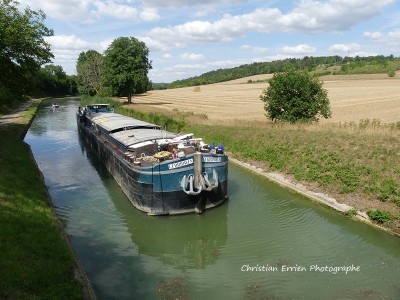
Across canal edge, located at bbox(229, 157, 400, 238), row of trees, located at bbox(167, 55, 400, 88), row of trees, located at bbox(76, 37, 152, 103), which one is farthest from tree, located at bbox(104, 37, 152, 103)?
row of trees, located at bbox(167, 55, 400, 88)

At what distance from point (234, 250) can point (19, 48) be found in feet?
63.4

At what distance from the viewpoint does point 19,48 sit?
22.6 m

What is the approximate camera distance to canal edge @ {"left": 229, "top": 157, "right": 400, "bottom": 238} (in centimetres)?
1230

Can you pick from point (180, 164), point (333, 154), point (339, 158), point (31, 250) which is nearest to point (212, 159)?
point (180, 164)

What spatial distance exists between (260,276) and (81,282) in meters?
4.31

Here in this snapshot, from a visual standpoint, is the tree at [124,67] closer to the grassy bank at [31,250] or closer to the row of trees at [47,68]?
the row of trees at [47,68]

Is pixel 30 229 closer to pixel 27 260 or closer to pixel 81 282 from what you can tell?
pixel 27 260

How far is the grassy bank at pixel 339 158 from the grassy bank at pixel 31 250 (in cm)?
968

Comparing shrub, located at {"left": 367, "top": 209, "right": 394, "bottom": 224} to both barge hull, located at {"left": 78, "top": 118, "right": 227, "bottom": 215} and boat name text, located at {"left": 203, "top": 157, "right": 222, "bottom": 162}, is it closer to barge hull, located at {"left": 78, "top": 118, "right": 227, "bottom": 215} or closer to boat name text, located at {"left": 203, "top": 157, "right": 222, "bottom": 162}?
barge hull, located at {"left": 78, "top": 118, "right": 227, "bottom": 215}

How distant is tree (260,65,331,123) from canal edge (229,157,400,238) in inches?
274

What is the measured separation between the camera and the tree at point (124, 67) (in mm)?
54219

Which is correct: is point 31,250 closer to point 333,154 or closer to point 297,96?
point 333,154

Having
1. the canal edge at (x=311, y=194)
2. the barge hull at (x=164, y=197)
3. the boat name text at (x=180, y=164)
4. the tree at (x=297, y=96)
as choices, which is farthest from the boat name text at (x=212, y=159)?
the tree at (x=297, y=96)

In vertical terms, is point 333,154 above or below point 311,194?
above
